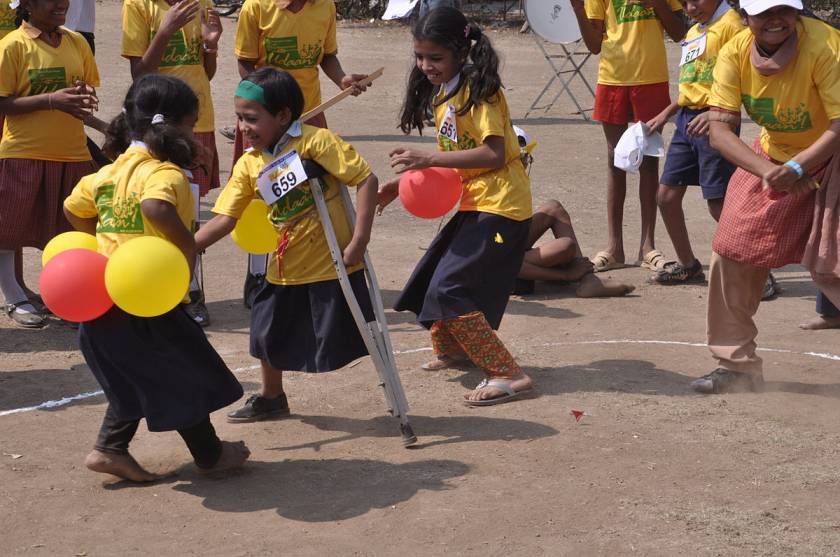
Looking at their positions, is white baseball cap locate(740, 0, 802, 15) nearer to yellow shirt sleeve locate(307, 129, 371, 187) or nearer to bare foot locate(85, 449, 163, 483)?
yellow shirt sleeve locate(307, 129, 371, 187)

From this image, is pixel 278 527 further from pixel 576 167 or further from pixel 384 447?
pixel 576 167

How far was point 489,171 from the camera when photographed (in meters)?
6.09

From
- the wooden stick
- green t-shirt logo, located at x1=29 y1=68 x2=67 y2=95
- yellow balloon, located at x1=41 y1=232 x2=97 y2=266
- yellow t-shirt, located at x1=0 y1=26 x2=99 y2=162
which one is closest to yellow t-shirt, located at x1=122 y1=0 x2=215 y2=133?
yellow t-shirt, located at x1=0 y1=26 x2=99 y2=162

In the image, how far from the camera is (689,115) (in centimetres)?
813

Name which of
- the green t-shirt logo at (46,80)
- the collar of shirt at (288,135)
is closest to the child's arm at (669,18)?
the green t-shirt logo at (46,80)

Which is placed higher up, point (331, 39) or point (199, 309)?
point (331, 39)

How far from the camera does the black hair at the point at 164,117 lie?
16.1ft

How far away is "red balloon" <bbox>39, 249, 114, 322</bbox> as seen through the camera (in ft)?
14.8

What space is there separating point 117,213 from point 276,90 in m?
0.86

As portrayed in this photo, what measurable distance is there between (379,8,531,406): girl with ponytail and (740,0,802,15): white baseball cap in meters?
1.17

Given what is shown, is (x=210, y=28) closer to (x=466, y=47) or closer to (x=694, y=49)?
(x=466, y=47)

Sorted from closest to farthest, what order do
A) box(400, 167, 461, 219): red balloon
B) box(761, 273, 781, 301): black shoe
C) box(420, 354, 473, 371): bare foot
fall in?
box(400, 167, 461, 219): red balloon, box(420, 354, 473, 371): bare foot, box(761, 273, 781, 301): black shoe

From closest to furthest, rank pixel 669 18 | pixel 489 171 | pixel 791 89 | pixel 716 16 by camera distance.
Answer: pixel 791 89
pixel 489 171
pixel 716 16
pixel 669 18

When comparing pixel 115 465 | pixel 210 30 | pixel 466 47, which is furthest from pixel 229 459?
pixel 210 30
